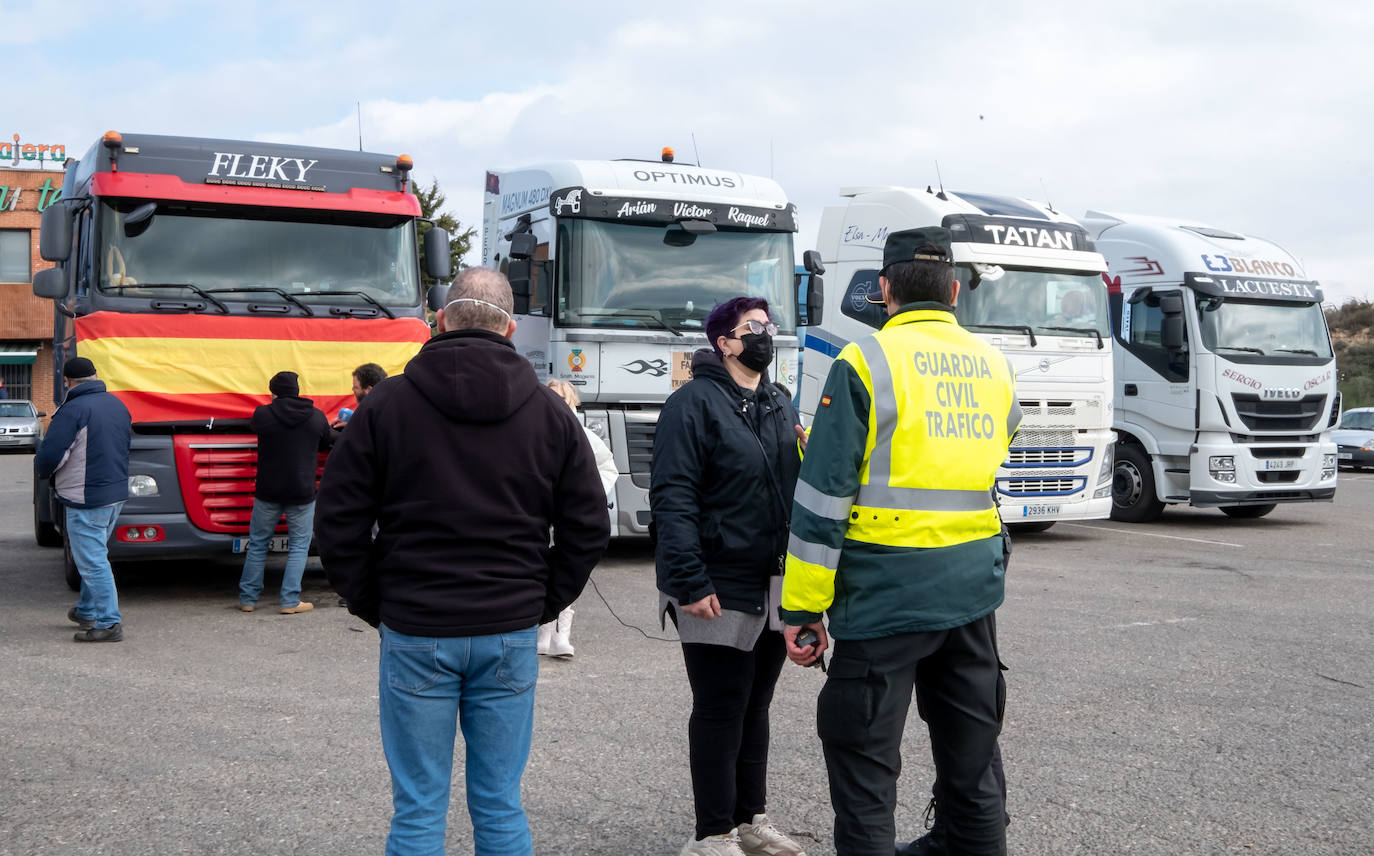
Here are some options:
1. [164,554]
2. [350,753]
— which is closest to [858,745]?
[350,753]

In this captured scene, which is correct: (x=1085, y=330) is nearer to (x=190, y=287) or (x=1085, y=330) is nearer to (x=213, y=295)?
(x=213, y=295)

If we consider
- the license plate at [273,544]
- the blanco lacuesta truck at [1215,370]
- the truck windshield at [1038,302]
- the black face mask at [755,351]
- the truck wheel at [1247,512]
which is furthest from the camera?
the truck wheel at [1247,512]

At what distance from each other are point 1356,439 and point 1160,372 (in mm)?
16026

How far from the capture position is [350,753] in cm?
517

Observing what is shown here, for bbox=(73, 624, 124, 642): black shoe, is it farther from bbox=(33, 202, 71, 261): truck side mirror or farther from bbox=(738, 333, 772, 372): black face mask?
bbox=(738, 333, 772, 372): black face mask

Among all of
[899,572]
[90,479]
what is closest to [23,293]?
[90,479]

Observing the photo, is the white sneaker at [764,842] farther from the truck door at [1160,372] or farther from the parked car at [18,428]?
the parked car at [18,428]

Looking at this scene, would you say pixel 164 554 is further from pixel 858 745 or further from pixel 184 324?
pixel 858 745

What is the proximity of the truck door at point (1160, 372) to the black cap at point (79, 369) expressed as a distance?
11036 millimetres

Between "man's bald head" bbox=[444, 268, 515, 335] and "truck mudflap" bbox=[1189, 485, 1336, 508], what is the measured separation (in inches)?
490

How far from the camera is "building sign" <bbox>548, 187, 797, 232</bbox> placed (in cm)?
1064

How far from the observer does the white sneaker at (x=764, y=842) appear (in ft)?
12.9

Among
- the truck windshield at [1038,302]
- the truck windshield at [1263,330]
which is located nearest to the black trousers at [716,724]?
the truck windshield at [1038,302]

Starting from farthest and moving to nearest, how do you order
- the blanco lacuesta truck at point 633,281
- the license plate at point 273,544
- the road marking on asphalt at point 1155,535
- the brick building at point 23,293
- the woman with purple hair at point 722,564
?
the brick building at point 23,293 < the road marking on asphalt at point 1155,535 < the blanco lacuesta truck at point 633,281 < the license plate at point 273,544 < the woman with purple hair at point 722,564
